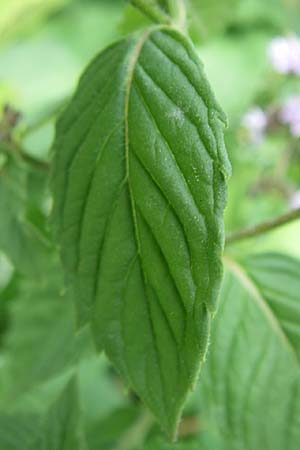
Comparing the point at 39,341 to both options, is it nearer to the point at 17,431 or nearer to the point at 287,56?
the point at 17,431

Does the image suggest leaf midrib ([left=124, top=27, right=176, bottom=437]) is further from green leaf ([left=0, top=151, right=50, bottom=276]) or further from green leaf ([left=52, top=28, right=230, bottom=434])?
green leaf ([left=0, top=151, right=50, bottom=276])

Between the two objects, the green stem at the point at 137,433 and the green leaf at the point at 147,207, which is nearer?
the green leaf at the point at 147,207

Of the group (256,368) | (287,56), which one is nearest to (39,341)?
(256,368)

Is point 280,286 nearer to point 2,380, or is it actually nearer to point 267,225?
point 267,225

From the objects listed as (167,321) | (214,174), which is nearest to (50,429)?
(167,321)

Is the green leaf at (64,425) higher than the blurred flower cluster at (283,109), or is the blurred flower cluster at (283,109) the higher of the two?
the green leaf at (64,425)

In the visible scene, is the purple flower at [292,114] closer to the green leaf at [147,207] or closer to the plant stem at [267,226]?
the plant stem at [267,226]

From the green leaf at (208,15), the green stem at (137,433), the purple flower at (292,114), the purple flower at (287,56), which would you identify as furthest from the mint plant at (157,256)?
the purple flower at (287,56)
